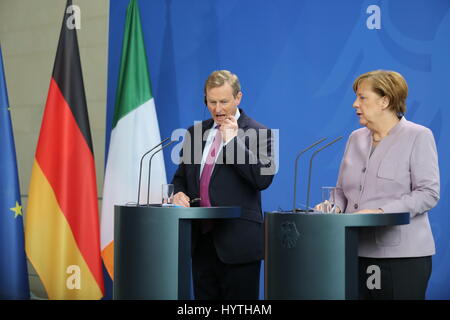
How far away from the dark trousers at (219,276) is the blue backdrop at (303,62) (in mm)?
1242

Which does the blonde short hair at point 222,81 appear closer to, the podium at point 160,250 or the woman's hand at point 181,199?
the woman's hand at point 181,199

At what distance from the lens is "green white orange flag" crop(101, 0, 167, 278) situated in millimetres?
3566

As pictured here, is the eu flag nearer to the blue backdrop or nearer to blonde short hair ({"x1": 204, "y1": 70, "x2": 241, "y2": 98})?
the blue backdrop

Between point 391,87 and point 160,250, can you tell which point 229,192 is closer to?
point 160,250

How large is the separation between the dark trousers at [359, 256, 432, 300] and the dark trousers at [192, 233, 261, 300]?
1.69 ft

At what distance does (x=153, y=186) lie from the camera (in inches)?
140

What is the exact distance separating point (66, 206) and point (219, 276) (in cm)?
158

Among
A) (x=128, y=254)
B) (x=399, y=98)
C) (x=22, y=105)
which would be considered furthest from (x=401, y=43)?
(x=22, y=105)

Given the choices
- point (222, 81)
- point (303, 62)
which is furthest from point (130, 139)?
point (222, 81)

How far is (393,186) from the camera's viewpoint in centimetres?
202

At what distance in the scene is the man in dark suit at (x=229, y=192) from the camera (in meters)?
2.30

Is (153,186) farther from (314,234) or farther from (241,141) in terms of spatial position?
(314,234)

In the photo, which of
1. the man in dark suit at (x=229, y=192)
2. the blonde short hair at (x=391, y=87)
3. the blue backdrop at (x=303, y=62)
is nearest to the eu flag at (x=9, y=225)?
the blue backdrop at (x=303, y=62)

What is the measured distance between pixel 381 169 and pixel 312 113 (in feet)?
4.85
